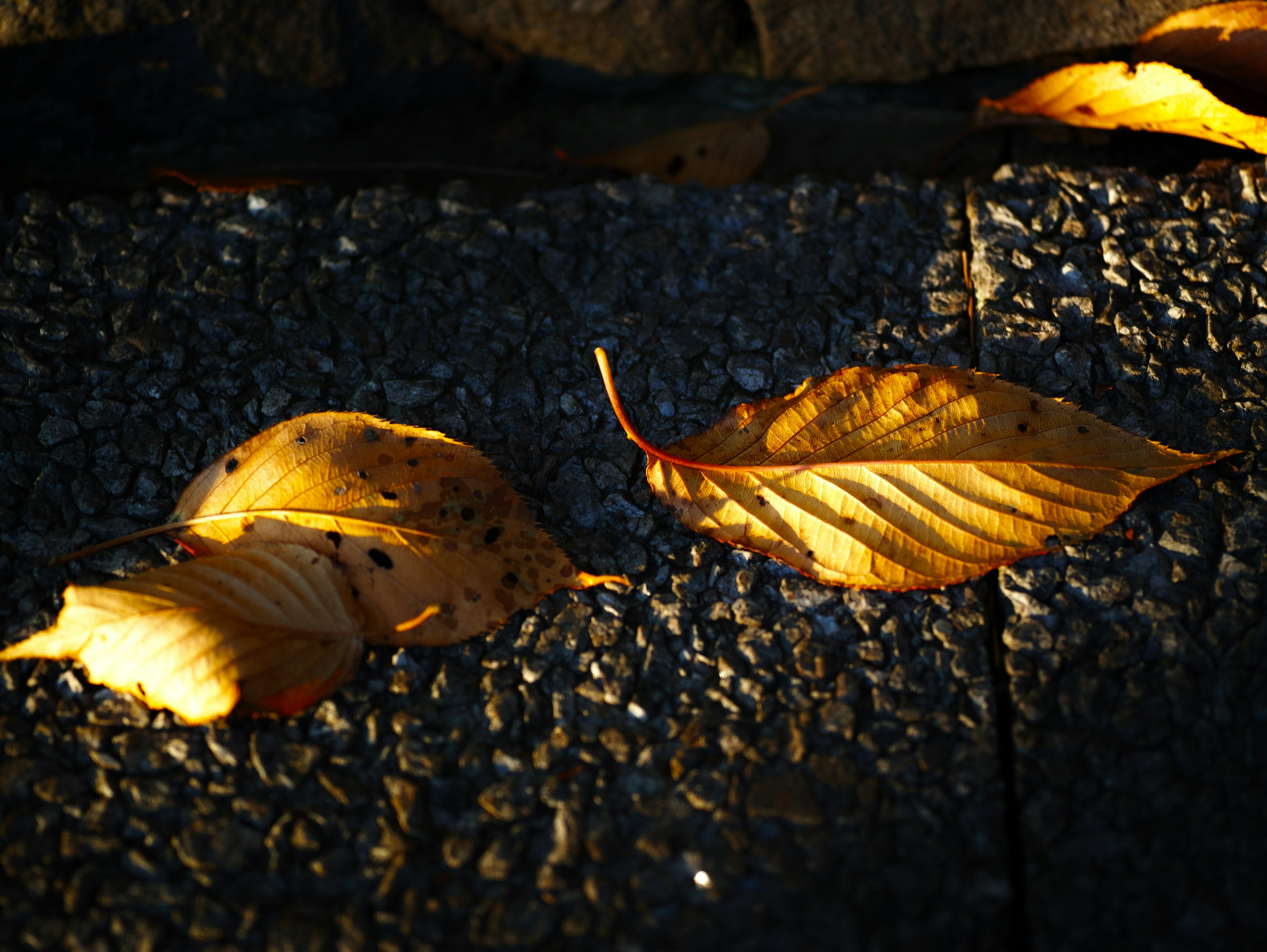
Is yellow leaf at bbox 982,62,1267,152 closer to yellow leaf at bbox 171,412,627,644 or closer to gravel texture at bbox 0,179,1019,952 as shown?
gravel texture at bbox 0,179,1019,952

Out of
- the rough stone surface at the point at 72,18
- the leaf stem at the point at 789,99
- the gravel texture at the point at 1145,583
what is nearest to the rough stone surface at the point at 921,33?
the leaf stem at the point at 789,99

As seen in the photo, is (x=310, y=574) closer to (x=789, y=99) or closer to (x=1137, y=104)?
(x=789, y=99)

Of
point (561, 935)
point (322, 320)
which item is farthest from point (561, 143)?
point (561, 935)

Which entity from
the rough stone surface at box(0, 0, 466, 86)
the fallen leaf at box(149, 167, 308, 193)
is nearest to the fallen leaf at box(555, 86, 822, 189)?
the rough stone surface at box(0, 0, 466, 86)

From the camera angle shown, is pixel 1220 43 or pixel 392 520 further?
pixel 1220 43

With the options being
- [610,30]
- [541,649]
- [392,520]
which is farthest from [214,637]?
[610,30]

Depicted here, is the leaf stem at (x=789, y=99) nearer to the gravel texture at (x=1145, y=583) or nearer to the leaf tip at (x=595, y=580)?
the gravel texture at (x=1145, y=583)
